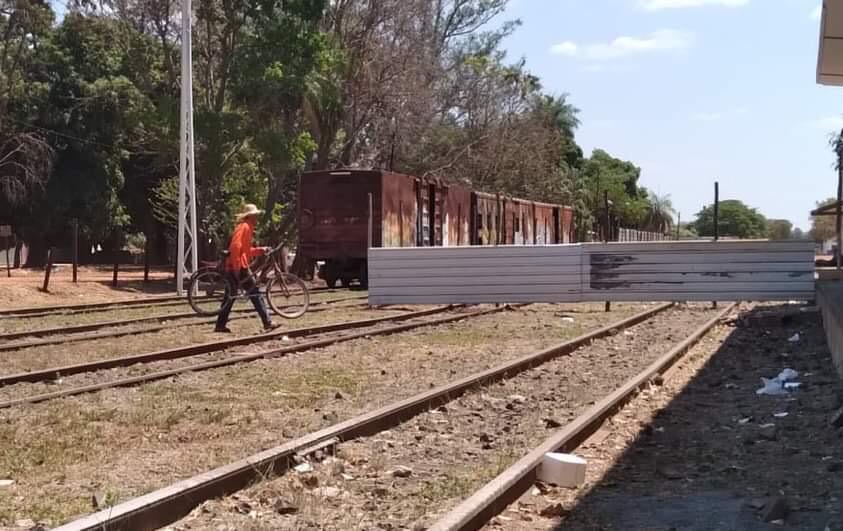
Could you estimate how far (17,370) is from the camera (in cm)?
1037

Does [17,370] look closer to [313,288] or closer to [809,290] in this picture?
[809,290]

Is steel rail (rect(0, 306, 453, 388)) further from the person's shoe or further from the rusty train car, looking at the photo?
the rusty train car

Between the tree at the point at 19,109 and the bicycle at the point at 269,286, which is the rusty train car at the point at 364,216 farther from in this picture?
the tree at the point at 19,109

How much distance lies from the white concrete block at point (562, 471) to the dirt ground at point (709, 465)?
8 cm

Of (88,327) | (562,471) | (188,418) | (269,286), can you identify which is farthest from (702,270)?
(562,471)

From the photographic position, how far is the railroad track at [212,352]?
8.94 metres

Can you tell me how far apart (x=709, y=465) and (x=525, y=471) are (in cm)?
144

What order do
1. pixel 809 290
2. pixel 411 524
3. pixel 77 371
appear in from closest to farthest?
pixel 411 524 → pixel 77 371 → pixel 809 290

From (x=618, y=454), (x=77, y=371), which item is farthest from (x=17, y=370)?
(x=618, y=454)

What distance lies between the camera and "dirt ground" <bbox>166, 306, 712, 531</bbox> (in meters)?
5.07

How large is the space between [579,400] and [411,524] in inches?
162

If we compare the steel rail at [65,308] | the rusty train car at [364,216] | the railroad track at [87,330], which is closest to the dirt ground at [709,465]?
the railroad track at [87,330]

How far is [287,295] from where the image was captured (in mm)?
15477

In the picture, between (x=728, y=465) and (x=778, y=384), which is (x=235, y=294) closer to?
(x=778, y=384)
